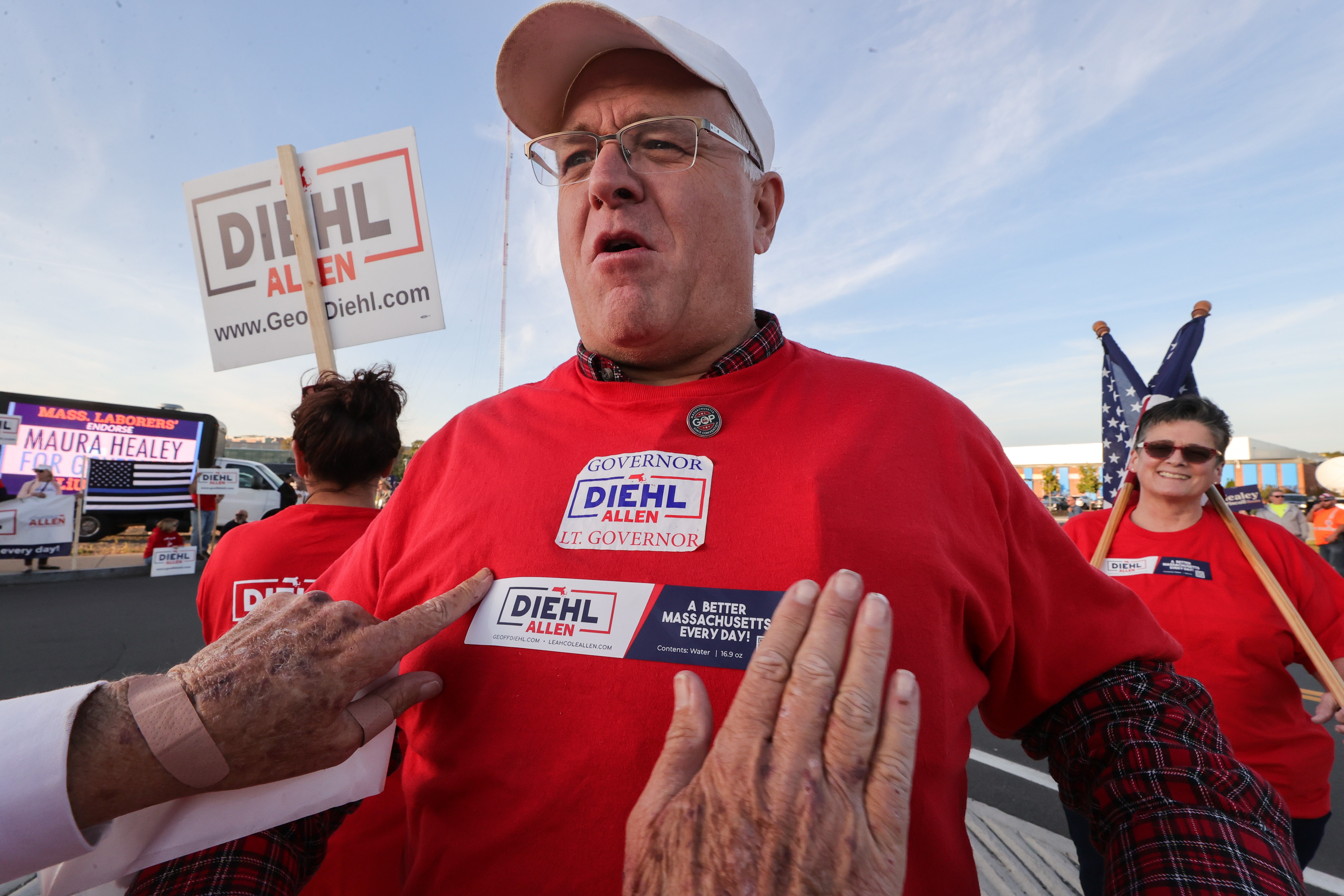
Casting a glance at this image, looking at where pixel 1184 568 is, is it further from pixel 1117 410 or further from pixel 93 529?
pixel 93 529

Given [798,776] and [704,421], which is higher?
[704,421]

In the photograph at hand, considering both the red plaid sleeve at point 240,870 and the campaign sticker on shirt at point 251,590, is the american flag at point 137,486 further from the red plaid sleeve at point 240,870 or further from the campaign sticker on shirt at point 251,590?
the red plaid sleeve at point 240,870

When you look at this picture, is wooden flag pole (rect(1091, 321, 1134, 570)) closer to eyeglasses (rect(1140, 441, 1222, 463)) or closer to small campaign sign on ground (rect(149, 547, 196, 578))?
eyeglasses (rect(1140, 441, 1222, 463))

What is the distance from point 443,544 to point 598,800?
51 centimetres

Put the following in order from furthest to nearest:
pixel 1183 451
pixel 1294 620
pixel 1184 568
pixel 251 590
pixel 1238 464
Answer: pixel 1238 464 < pixel 1183 451 < pixel 1184 568 < pixel 1294 620 < pixel 251 590

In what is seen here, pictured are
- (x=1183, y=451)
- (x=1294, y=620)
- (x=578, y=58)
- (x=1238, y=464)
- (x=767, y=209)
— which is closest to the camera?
(x=578, y=58)

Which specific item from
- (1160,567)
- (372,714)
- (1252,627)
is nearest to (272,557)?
(372,714)

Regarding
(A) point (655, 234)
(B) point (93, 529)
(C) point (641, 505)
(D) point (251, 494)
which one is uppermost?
(A) point (655, 234)

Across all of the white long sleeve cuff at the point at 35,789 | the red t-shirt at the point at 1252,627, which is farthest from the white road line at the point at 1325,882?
the white long sleeve cuff at the point at 35,789

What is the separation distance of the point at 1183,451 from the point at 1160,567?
0.52 m

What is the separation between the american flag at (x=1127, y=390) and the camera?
141 inches

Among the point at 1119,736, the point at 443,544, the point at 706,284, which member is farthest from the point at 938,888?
the point at 706,284

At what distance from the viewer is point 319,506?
8.26ft

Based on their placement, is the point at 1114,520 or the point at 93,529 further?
the point at 93,529
